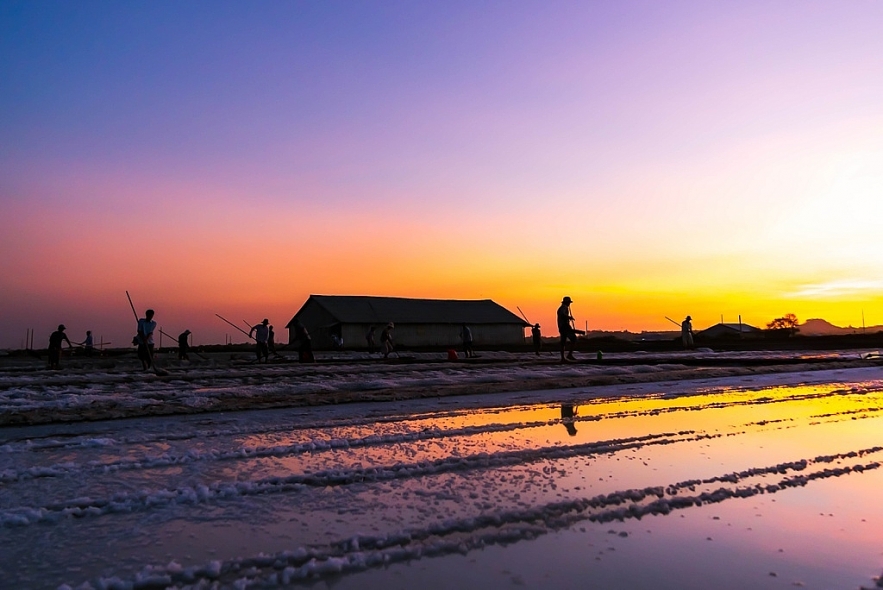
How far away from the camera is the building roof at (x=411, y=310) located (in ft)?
192

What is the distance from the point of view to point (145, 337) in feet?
65.2

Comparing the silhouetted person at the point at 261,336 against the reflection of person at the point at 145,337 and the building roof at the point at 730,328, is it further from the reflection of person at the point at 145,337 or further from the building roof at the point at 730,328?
the building roof at the point at 730,328

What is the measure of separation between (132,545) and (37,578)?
1.82 ft

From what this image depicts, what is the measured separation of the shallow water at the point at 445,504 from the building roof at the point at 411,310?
49.1 m

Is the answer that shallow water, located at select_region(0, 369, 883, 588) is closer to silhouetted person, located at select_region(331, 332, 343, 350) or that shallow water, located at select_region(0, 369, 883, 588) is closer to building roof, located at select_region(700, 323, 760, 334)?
silhouetted person, located at select_region(331, 332, 343, 350)

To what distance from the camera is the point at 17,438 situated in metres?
7.55

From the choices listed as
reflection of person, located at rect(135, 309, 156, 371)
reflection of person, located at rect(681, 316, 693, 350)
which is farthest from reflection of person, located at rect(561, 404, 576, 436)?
reflection of person, located at rect(681, 316, 693, 350)

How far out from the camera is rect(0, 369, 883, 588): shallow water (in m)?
3.34

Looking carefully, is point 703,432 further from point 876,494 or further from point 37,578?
point 37,578

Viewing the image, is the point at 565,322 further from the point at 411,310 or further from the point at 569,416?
the point at 411,310

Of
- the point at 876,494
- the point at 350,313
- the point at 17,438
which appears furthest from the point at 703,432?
the point at 350,313

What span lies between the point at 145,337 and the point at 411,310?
4342 centimetres

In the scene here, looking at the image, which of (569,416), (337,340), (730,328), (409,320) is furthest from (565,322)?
(730,328)

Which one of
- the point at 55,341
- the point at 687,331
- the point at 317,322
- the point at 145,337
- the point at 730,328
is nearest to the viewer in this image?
the point at 145,337
